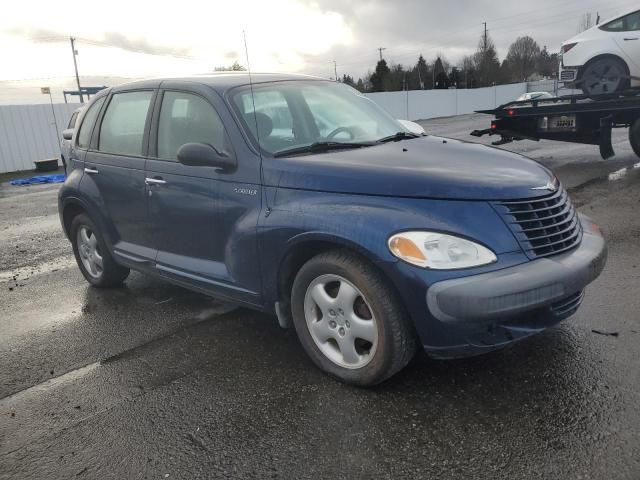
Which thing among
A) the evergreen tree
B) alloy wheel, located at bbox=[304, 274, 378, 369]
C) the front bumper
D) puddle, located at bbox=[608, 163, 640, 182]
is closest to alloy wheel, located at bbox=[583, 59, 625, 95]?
puddle, located at bbox=[608, 163, 640, 182]

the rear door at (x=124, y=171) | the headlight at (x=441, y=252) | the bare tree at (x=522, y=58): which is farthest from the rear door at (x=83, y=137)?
the bare tree at (x=522, y=58)

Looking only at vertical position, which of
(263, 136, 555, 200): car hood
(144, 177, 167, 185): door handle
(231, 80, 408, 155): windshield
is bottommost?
(144, 177, 167, 185): door handle

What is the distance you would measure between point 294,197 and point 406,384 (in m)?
1.25

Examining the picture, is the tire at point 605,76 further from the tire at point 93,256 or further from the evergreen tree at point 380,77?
the evergreen tree at point 380,77

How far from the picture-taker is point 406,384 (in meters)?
3.06

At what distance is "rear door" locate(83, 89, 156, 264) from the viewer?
426 centimetres

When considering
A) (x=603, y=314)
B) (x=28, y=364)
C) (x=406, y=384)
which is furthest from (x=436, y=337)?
(x=28, y=364)

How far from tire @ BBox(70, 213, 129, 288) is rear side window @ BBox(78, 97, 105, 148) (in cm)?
69

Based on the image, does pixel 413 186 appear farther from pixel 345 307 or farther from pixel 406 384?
pixel 406 384

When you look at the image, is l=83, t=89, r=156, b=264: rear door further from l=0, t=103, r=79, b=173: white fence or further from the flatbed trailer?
l=0, t=103, r=79, b=173: white fence

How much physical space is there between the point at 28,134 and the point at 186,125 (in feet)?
57.8

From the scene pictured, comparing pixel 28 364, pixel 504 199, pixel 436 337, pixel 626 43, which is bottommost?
pixel 28 364

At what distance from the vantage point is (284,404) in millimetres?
2971

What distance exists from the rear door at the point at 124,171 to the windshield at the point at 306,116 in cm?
101
